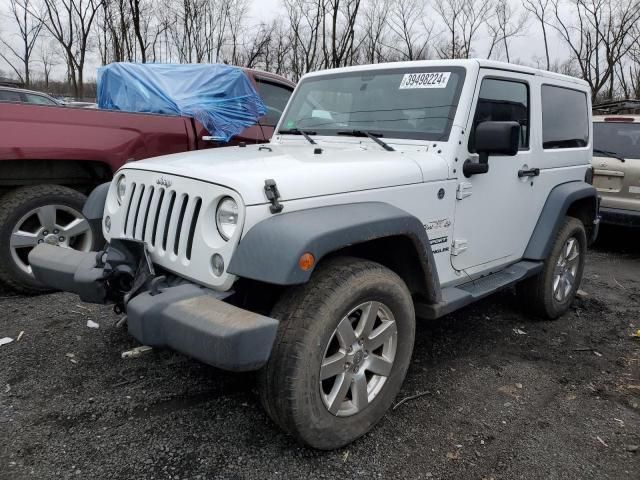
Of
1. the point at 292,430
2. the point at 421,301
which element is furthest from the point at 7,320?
the point at 421,301

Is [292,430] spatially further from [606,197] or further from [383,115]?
[606,197]

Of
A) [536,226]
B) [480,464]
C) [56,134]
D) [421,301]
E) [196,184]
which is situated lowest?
[480,464]

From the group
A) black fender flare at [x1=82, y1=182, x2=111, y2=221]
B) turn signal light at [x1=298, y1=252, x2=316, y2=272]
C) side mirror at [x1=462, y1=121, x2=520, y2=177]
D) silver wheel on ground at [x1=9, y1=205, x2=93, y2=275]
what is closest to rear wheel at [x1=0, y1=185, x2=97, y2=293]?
silver wheel on ground at [x1=9, y1=205, x2=93, y2=275]

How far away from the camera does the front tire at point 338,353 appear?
2.24 meters

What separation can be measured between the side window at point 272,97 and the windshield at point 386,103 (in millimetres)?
2100

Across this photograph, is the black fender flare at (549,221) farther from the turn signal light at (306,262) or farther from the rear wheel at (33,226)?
the rear wheel at (33,226)

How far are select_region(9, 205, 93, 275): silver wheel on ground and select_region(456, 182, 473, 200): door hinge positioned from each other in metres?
2.85

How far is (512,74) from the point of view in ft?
11.9

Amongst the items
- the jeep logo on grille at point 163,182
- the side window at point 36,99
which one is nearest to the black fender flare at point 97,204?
the jeep logo on grille at point 163,182

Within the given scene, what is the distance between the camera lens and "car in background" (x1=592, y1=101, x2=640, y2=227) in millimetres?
6320

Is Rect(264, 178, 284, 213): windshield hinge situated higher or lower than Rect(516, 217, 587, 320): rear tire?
higher

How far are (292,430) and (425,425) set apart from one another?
86cm

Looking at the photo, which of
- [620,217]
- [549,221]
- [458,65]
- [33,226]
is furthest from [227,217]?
[620,217]

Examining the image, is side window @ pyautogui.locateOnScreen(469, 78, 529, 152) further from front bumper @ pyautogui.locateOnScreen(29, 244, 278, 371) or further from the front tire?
front bumper @ pyautogui.locateOnScreen(29, 244, 278, 371)
